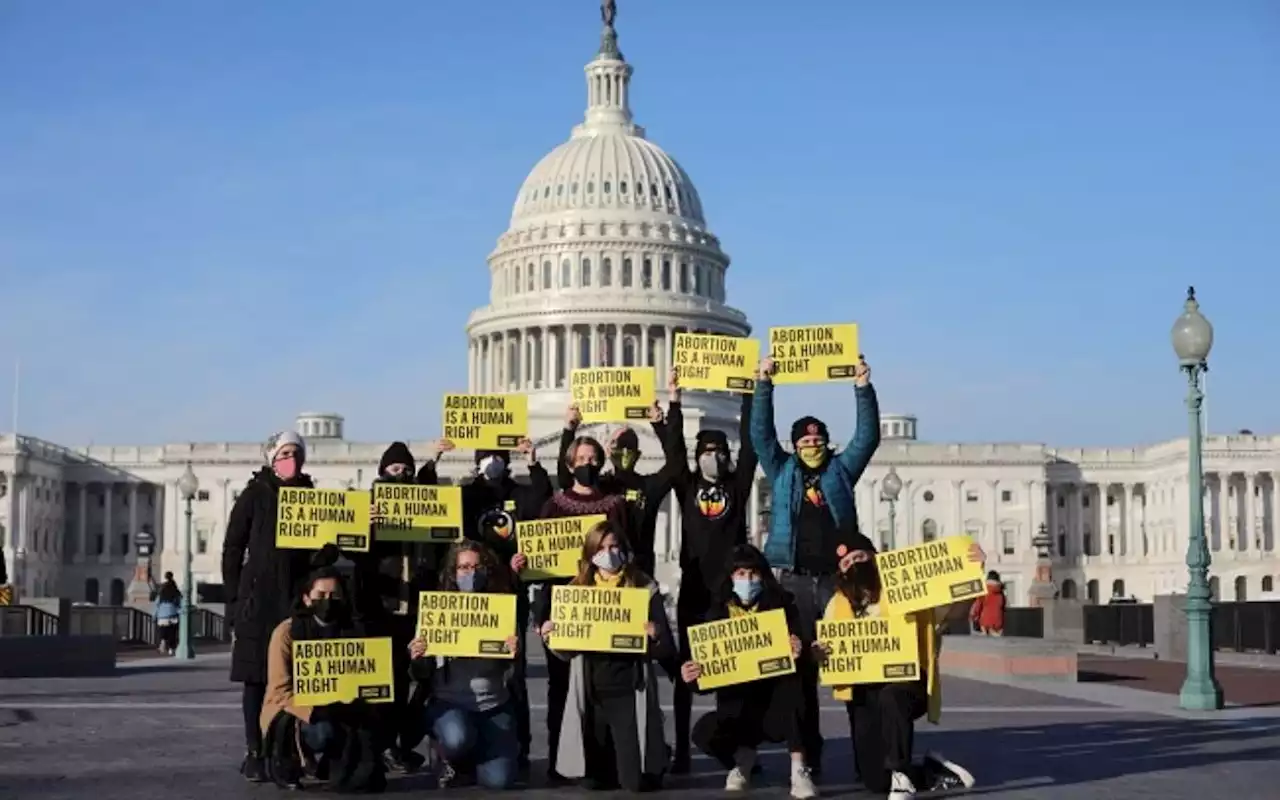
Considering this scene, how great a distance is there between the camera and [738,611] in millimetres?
14312

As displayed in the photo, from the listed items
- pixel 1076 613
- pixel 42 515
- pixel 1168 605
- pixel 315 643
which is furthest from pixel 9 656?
pixel 42 515

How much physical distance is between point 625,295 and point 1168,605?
9174 centimetres

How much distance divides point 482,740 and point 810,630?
259cm

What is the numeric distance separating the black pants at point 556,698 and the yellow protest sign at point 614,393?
3.37 meters

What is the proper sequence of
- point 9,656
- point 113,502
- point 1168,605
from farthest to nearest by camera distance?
1. point 113,502
2. point 1168,605
3. point 9,656

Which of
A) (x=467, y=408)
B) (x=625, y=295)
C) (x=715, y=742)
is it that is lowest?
(x=715, y=742)

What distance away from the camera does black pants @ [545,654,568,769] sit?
49.4 ft

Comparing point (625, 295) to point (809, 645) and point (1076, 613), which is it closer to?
point (1076, 613)

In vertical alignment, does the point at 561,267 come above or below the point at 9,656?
above

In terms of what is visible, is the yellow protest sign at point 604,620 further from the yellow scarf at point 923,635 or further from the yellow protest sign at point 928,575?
the yellow protest sign at point 928,575

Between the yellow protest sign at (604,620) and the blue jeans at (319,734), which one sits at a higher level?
the yellow protest sign at (604,620)

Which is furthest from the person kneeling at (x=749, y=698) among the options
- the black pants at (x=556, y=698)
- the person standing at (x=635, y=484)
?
the person standing at (x=635, y=484)

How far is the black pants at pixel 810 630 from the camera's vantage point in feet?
47.5

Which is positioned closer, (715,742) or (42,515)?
(715,742)
